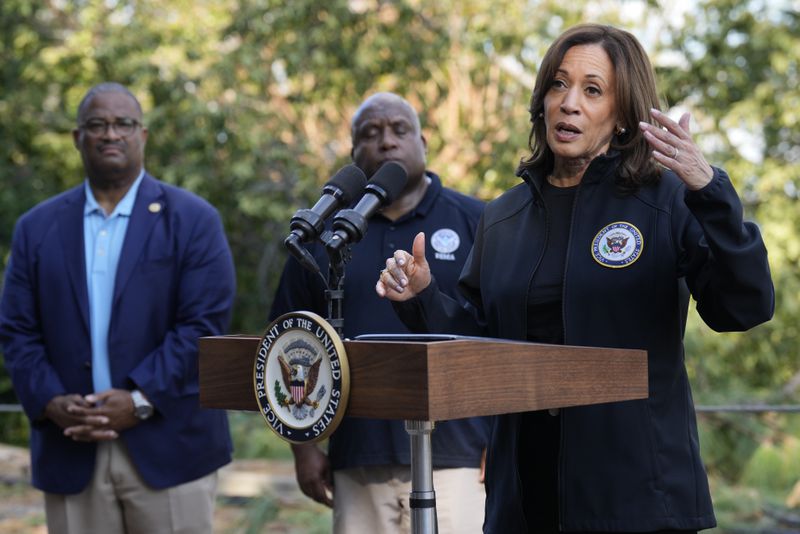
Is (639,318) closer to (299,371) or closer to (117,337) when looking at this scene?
(299,371)

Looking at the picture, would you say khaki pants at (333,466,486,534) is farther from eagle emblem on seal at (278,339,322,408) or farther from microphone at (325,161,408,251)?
eagle emblem on seal at (278,339,322,408)

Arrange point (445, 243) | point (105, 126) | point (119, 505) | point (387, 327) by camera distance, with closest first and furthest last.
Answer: point (387, 327) → point (445, 243) → point (119, 505) → point (105, 126)

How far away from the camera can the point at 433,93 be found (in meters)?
10.1

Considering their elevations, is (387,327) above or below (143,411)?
above

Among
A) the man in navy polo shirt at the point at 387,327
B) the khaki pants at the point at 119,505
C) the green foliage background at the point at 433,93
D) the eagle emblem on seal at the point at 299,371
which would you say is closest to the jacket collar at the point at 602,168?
the eagle emblem on seal at the point at 299,371

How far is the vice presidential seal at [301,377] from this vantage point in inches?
80.0

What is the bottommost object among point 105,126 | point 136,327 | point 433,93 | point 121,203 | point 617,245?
point 136,327

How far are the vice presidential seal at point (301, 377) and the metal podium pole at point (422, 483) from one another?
205mm

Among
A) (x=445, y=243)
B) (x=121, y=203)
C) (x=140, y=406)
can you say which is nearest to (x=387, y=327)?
(x=445, y=243)

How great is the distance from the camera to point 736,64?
981 cm

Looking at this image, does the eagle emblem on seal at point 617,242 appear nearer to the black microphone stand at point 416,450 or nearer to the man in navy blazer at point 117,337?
the black microphone stand at point 416,450

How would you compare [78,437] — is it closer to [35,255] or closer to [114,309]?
[114,309]

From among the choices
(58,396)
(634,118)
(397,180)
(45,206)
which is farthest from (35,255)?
(634,118)

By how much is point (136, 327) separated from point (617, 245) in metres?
2.14
